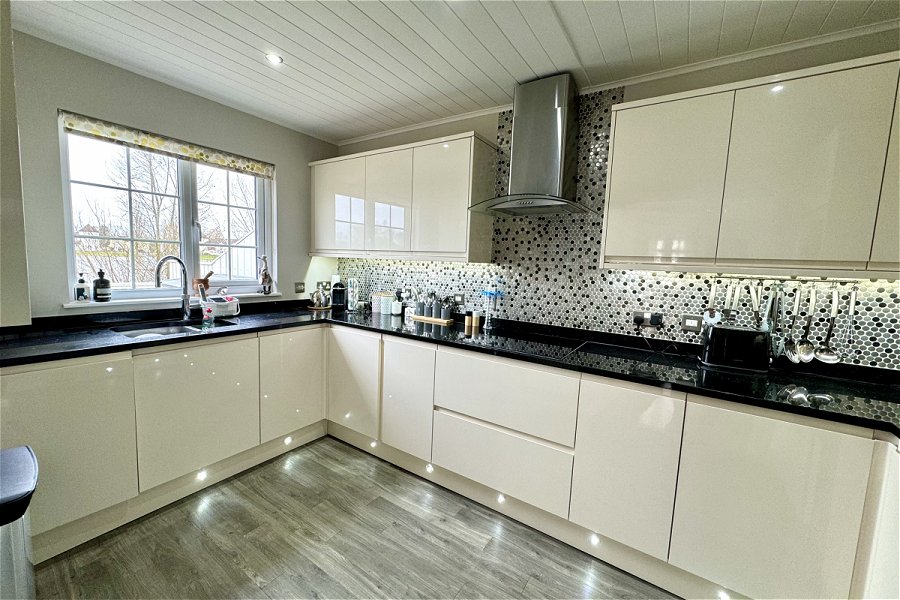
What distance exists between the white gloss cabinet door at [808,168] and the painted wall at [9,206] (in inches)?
85.5

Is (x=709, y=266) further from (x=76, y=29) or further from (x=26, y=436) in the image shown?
(x=76, y=29)

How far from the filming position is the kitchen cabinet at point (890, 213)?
127 cm

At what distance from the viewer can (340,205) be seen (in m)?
2.88

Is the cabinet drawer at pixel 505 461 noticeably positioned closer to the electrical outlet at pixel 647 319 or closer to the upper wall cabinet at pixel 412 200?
the electrical outlet at pixel 647 319

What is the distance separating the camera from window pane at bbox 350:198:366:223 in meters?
2.73

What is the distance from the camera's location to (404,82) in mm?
2096

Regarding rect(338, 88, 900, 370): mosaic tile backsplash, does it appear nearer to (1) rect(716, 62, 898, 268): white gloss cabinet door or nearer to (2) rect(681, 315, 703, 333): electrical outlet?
(2) rect(681, 315, 703, 333): electrical outlet

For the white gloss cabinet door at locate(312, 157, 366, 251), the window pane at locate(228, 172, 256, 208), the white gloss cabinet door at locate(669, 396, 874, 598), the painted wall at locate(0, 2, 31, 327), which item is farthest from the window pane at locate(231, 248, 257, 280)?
the white gloss cabinet door at locate(669, 396, 874, 598)

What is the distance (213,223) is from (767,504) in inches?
134

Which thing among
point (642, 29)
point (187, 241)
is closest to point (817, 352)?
point (642, 29)

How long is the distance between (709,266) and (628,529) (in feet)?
3.96

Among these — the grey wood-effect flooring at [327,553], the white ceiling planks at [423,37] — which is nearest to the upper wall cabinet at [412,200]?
the white ceiling planks at [423,37]

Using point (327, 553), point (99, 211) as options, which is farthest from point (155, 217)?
point (327, 553)

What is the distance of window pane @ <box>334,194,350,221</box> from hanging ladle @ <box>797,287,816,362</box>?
281 cm
